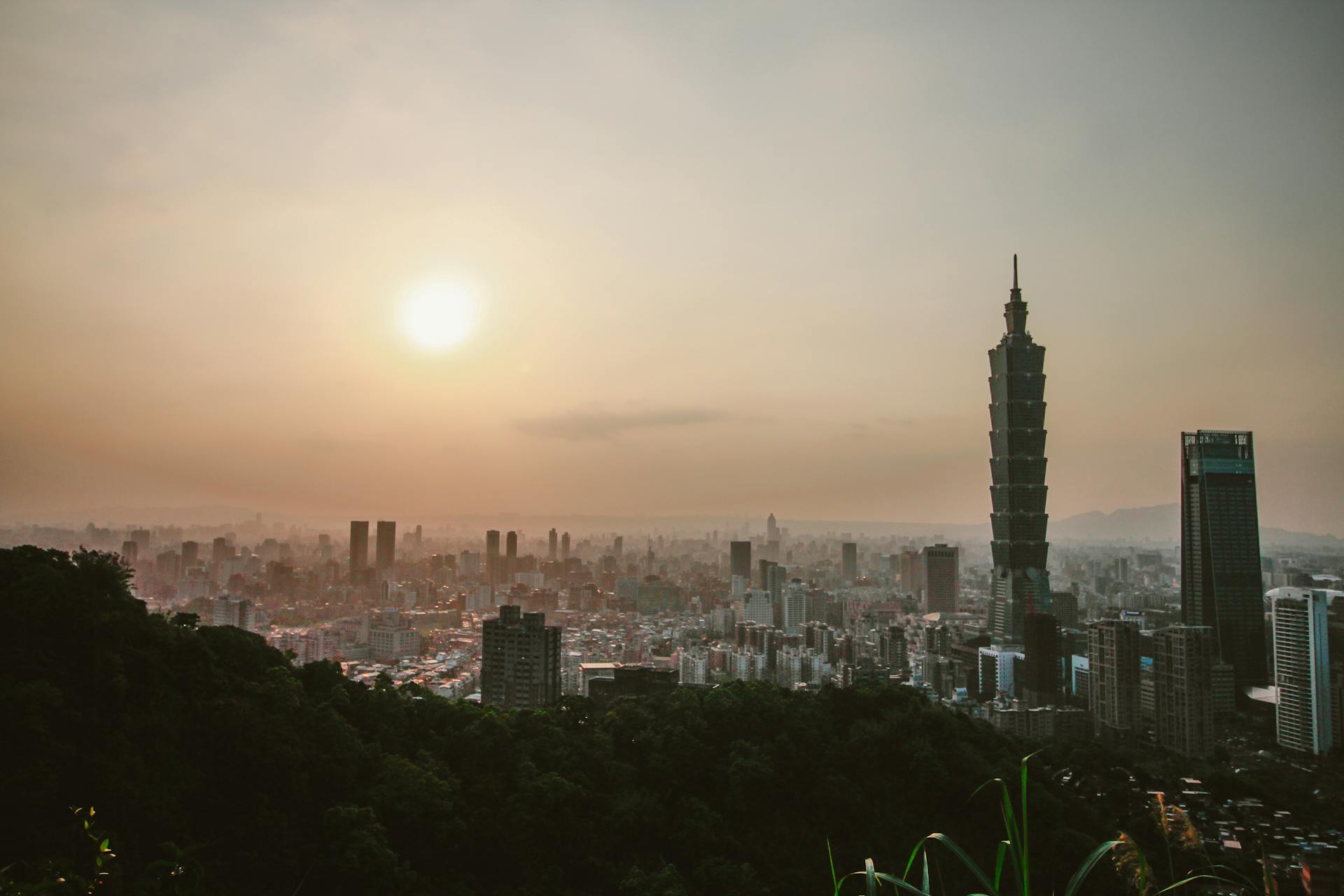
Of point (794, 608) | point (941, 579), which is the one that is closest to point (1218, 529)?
point (794, 608)

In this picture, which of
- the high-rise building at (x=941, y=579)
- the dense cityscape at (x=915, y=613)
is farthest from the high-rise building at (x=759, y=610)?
the high-rise building at (x=941, y=579)

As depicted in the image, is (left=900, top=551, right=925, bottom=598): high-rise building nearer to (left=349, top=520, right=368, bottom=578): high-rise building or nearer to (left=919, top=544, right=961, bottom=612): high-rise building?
(left=919, top=544, right=961, bottom=612): high-rise building

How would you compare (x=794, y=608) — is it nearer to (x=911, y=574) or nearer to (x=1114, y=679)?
(x=911, y=574)

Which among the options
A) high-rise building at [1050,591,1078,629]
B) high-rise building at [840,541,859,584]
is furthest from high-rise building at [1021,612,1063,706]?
high-rise building at [840,541,859,584]

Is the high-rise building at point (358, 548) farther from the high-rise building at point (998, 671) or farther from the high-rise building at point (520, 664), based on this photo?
the high-rise building at point (998, 671)

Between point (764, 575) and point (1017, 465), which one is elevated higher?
point (1017, 465)

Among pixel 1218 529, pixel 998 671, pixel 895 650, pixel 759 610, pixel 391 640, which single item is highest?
pixel 1218 529

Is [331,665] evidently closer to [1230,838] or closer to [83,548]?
[83,548]
